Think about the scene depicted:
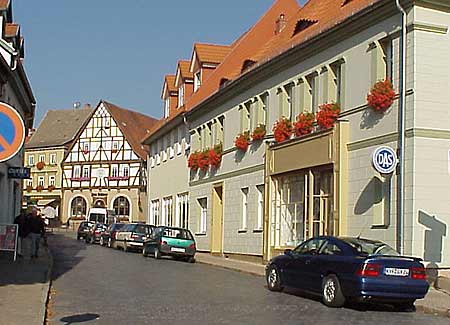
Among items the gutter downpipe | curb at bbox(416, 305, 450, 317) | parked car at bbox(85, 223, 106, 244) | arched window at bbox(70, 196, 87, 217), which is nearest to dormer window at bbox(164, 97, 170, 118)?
parked car at bbox(85, 223, 106, 244)

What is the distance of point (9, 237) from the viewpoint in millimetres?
25031

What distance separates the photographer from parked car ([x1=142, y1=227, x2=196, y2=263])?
3369 cm

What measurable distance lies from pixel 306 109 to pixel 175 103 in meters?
24.6

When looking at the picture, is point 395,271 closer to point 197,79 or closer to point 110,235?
point 110,235

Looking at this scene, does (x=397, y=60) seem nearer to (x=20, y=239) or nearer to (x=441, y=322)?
(x=441, y=322)

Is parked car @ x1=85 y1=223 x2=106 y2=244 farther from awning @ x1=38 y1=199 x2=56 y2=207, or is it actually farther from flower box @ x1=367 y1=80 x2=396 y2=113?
awning @ x1=38 y1=199 x2=56 y2=207

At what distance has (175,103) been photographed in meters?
51.6

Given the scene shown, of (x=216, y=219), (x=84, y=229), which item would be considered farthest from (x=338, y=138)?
(x=84, y=229)

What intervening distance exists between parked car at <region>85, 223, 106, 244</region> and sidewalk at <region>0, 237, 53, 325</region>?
23.2m

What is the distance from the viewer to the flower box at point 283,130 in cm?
2877

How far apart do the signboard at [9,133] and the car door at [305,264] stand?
953 centimetres

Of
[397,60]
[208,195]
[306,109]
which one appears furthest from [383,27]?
[208,195]

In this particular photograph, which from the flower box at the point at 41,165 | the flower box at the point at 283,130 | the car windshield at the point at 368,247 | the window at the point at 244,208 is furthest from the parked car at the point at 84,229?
the flower box at the point at 41,165

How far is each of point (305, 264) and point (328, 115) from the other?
27.1 ft
